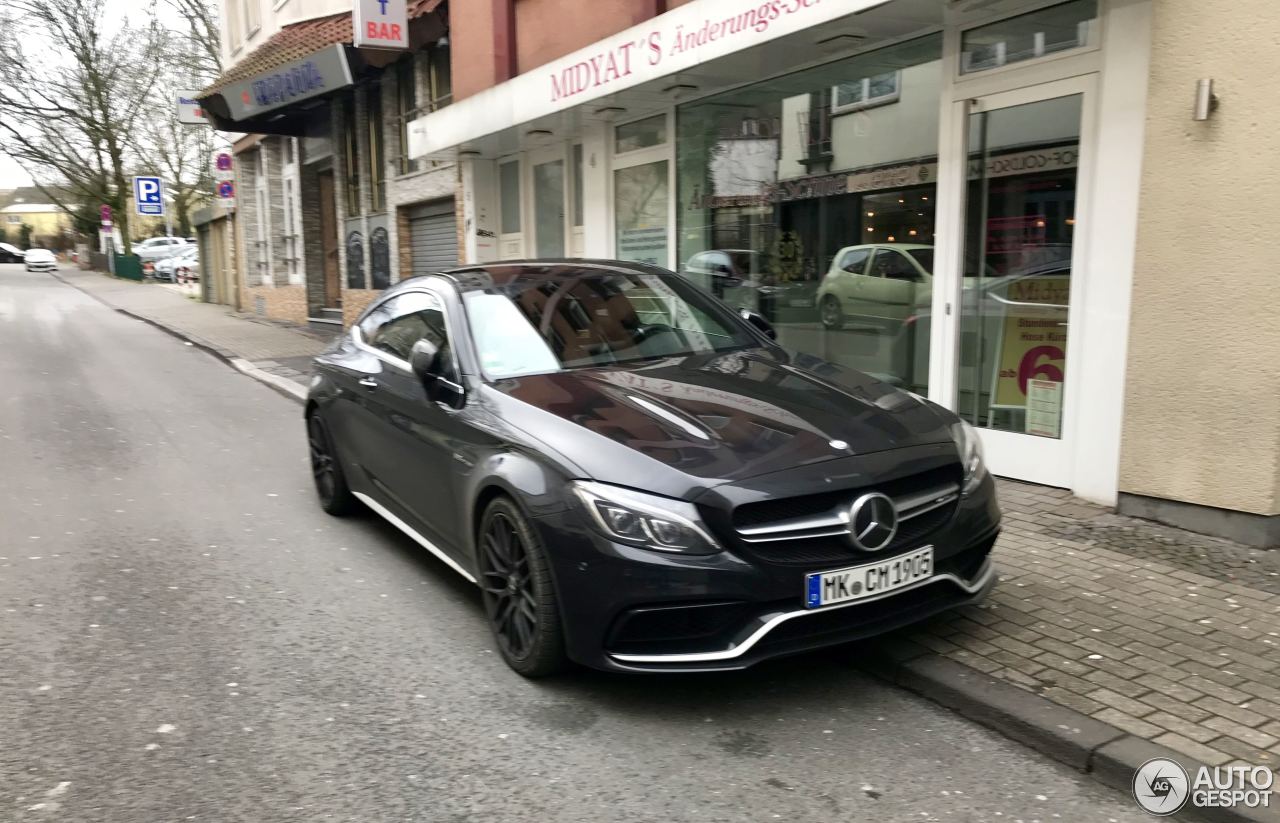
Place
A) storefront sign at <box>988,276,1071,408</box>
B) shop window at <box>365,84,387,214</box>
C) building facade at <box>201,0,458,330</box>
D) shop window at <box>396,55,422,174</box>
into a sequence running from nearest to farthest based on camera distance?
storefront sign at <box>988,276,1071,408</box> < building facade at <box>201,0,458,330</box> < shop window at <box>396,55,422,174</box> < shop window at <box>365,84,387,214</box>

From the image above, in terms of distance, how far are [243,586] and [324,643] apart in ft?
3.28

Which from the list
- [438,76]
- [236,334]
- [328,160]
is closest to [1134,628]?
[438,76]

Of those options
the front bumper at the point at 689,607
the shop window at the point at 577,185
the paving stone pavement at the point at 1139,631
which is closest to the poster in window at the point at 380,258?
the shop window at the point at 577,185

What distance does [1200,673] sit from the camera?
366cm

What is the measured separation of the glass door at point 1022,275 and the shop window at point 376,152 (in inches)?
501

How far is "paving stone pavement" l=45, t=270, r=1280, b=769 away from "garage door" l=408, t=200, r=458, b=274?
10911 millimetres

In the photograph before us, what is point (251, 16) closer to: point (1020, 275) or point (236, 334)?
point (236, 334)

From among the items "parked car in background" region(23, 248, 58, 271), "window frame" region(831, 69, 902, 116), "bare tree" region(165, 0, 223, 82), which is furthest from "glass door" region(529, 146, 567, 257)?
"parked car in background" region(23, 248, 58, 271)

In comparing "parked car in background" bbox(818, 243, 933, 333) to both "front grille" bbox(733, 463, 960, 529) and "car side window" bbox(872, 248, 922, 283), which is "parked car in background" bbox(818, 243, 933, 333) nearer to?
"car side window" bbox(872, 248, 922, 283)

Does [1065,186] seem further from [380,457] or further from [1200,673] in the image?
[380,457]

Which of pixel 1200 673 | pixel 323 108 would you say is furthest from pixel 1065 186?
pixel 323 108

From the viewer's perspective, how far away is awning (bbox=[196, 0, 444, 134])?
15.4m

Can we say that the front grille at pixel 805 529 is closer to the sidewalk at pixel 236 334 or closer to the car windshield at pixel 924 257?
the car windshield at pixel 924 257

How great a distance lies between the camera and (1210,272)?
16.5ft
